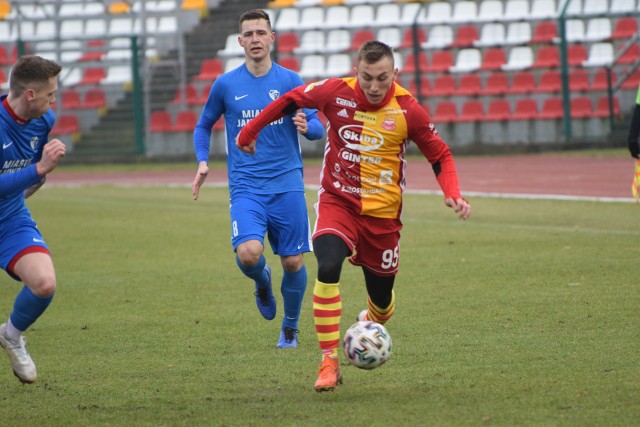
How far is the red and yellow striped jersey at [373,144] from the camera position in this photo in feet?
21.8

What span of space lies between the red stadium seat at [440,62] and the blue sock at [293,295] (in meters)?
21.0

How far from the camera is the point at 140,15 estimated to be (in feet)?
102

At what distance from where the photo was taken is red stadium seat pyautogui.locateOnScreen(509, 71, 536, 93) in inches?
1085

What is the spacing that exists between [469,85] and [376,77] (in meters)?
22.1

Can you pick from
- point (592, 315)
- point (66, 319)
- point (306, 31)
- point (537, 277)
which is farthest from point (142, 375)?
point (306, 31)

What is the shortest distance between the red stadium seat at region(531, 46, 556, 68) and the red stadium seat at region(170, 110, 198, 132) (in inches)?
358

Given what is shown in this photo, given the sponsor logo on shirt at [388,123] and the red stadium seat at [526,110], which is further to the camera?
the red stadium seat at [526,110]

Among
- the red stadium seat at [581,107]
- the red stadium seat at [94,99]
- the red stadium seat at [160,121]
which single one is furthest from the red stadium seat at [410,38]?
the red stadium seat at [94,99]

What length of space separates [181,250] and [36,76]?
24.0 ft

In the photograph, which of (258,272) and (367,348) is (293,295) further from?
(367,348)

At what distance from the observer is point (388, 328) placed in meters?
8.18

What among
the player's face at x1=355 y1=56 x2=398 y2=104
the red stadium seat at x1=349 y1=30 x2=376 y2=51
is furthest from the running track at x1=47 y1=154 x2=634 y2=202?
the player's face at x1=355 y1=56 x2=398 y2=104

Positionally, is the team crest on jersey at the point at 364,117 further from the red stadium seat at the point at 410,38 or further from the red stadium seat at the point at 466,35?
the red stadium seat at the point at 466,35

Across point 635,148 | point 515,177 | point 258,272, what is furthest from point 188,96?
point 258,272
